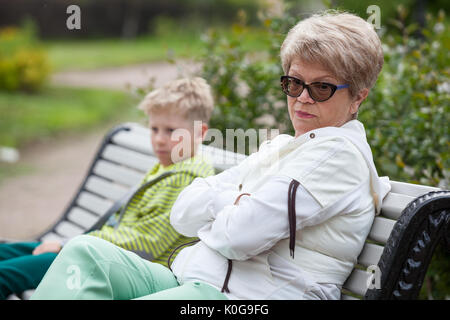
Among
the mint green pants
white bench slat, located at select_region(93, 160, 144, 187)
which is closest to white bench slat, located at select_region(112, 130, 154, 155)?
white bench slat, located at select_region(93, 160, 144, 187)

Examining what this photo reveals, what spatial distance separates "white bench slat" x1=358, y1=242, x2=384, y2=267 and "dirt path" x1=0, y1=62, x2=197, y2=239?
7.54 ft

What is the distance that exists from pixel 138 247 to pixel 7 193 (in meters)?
4.95

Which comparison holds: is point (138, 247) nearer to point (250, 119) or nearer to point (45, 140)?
point (250, 119)

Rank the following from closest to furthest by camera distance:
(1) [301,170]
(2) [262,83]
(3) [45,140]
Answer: (1) [301,170]
(2) [262,83]
(3) [45,140]

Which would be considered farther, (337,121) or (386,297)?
(337,121)

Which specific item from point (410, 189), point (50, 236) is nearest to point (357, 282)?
point (410, 189)

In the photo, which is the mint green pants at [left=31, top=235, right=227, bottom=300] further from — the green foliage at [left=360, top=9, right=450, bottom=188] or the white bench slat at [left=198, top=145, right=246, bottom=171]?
the green foliage at [left=360, top=9, right=450, bottom=188]

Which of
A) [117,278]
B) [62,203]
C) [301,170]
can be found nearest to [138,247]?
[117,278]

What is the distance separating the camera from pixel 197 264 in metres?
1.93

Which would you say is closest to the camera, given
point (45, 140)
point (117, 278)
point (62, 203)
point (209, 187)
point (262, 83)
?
point (117, 278)

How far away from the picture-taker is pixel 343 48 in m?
1.80

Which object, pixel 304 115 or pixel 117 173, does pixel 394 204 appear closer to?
pixel 304 115

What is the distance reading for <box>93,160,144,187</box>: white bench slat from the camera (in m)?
3.49

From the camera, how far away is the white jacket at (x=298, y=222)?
5.70 ft
